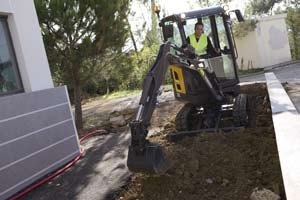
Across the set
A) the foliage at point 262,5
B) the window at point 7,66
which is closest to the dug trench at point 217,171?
Answer: the window at point 7,66

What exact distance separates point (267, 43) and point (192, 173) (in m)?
18.3

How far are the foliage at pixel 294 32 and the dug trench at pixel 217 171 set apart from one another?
1922cm

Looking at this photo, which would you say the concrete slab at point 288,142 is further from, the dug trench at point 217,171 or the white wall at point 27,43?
the white wall at point 27,43

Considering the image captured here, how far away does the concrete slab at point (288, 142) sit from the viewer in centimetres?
304

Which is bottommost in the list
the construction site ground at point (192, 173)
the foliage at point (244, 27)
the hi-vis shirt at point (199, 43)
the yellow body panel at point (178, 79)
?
the construction site ground at point (192, 173)

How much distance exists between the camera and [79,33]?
9.58 meters

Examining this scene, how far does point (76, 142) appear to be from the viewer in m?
7.06

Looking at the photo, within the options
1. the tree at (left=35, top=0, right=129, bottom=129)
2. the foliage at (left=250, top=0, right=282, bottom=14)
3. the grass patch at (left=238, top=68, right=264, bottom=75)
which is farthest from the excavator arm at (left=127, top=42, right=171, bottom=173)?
the foliage at (left=250, top=0, right=282, bottom=14)

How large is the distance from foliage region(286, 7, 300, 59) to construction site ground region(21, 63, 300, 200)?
1806 cm

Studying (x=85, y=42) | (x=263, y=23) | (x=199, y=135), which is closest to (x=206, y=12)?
(x=199, y=135)

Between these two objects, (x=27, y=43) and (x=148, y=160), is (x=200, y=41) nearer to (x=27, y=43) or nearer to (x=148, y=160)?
(x=27, y=43)

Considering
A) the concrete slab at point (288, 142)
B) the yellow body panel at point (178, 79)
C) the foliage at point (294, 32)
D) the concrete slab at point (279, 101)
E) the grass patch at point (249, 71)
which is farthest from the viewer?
the foliage at point (294, 32)

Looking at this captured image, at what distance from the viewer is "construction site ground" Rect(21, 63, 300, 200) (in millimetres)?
4285

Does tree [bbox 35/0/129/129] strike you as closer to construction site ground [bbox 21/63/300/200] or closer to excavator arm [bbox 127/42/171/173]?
construction site ground [bbox 21/63/300/200]
